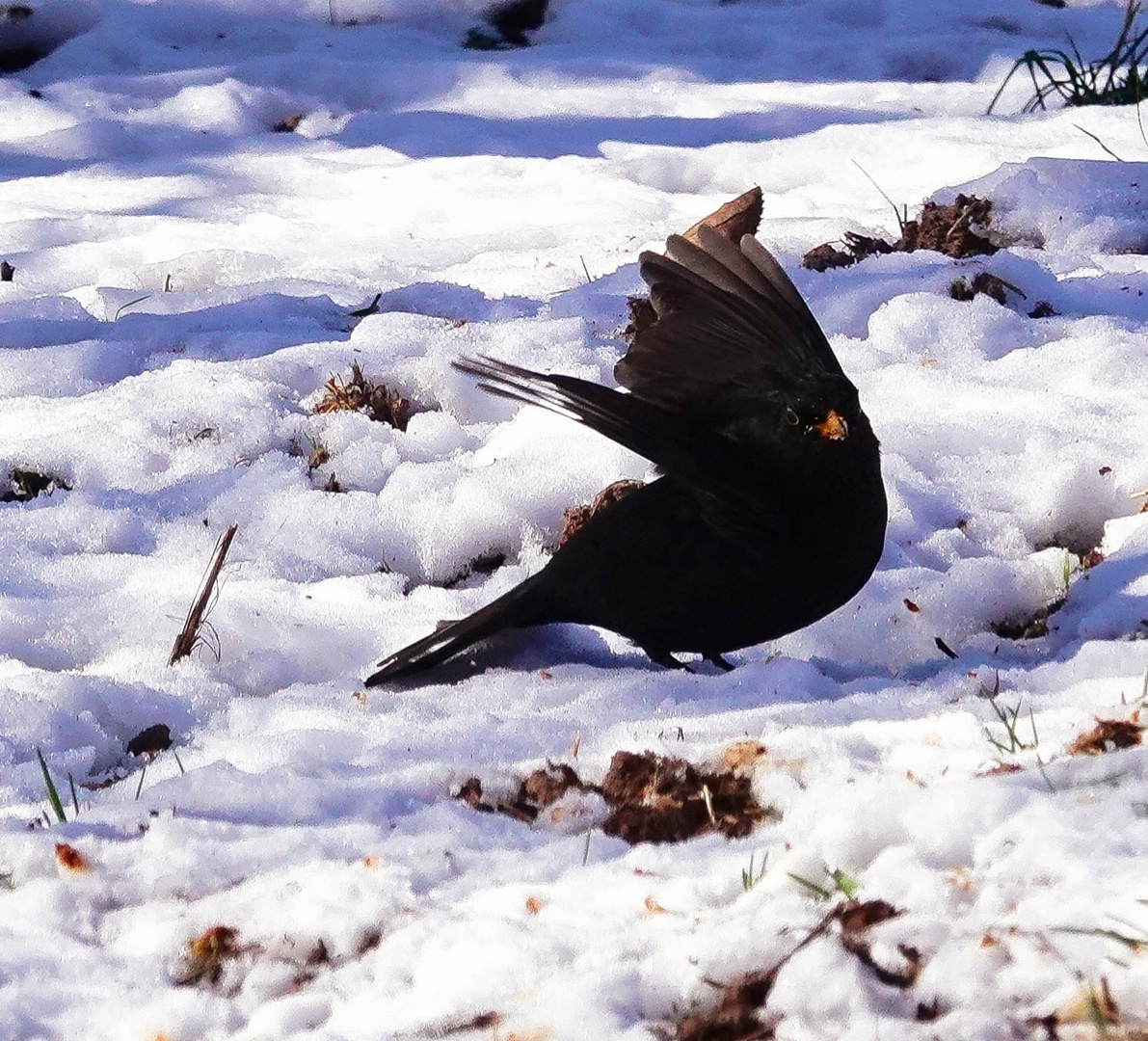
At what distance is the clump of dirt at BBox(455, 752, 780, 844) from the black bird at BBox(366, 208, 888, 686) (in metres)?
0.49

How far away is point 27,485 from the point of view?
332 centimetres

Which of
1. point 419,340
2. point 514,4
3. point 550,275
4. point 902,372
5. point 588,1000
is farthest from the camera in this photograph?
point 514,4

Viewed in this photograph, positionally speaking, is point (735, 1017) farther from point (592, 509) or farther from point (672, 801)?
point (592, 509)

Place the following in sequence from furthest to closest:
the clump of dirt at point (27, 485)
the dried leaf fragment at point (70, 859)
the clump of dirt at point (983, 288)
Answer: the clump of dirt at point (983, 288) < the clump of dirt at point (27, 485) < the dried leaf fragment at point (70, 859)

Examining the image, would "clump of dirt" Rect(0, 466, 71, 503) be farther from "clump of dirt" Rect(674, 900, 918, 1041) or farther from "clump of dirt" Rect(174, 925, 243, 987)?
"clump of dirt" Rect(674, 900, 918, 1041)

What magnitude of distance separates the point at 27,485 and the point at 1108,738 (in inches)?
91.9

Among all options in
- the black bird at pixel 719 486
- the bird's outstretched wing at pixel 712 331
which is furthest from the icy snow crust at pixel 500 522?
the bird's outstretched wing at pixel 712 331

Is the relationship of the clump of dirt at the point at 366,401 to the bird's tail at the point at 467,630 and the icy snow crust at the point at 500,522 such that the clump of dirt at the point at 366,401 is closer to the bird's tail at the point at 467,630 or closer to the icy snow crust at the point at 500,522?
the icy snow crust at the point at 500,522

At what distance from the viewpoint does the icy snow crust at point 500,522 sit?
1.59 metres

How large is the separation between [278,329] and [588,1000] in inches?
114

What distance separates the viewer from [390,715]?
237 cm

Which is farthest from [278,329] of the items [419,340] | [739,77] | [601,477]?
[739,77]

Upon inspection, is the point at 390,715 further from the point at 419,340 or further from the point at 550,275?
the point at 550,275

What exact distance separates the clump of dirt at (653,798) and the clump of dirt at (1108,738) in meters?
0.38
